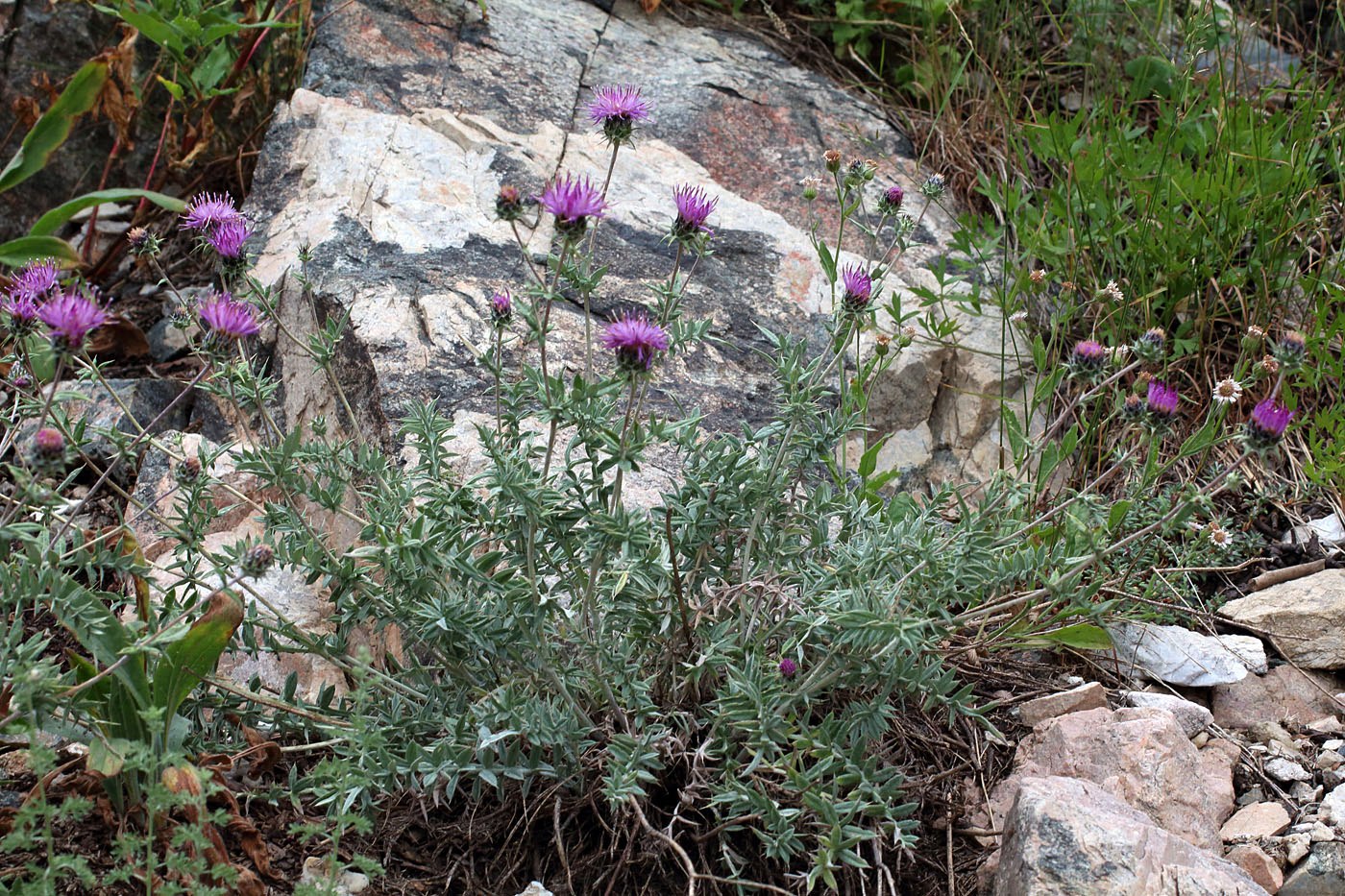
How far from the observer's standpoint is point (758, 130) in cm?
452

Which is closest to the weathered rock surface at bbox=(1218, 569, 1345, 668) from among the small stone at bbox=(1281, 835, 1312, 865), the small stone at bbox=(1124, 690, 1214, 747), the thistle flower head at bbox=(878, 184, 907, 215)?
the small stone at bbox=(1124, 690, 1214, 747)

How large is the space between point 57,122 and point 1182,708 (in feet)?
10.2

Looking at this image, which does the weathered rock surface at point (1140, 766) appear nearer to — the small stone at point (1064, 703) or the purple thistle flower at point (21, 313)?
the small stone at point (1064, 703)

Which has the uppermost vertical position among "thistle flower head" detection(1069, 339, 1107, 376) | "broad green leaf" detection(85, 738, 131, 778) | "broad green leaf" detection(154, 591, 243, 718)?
"thistle flower head" detection(1069, 339, 1107, 376)

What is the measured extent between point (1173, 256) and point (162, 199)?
9.99ft

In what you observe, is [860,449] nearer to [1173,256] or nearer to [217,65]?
[1173,256]

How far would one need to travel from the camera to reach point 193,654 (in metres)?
2.11

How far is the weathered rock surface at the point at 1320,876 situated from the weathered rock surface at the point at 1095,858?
277 mm

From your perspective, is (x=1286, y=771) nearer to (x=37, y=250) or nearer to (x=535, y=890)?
(x=535, y=890)

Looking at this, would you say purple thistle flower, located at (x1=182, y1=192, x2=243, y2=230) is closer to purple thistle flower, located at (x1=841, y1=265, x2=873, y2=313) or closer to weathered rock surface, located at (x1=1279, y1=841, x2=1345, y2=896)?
purple thistle flower, located at (x1=841, y1=265, x2=873, y2=313)

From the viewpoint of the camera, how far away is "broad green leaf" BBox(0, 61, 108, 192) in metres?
2.49

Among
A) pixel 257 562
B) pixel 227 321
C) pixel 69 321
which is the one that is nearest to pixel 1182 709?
pixel 257 562

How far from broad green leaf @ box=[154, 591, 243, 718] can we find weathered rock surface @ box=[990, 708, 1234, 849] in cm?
165

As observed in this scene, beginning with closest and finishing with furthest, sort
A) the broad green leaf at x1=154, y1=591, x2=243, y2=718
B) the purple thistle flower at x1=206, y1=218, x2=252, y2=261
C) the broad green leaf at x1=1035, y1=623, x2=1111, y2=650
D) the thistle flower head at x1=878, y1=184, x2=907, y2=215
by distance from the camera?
the broad green leaf at x1=154, y1=591, x2=243, y2=718 → the purple thistle flower at x1=206, y1=218, x2=252, y2=261 → the thistle flower head at x1=878, y1=184, x2=907, y2=215 → the broad green leaf at x1=1035, y1=623, x2=1111, y2=650
